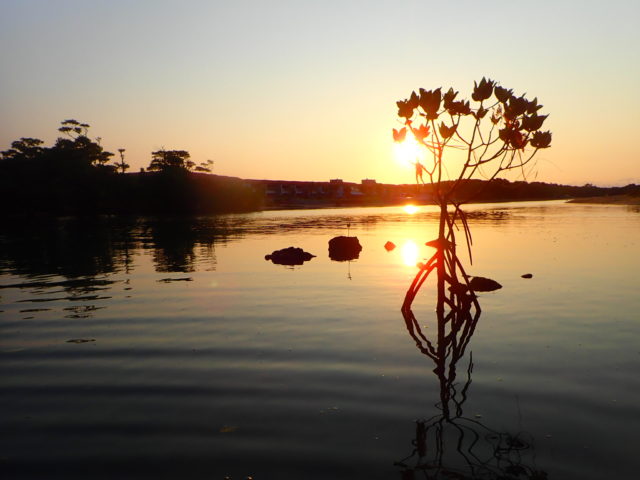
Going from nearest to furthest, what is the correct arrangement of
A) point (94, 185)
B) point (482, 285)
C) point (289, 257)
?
point (482, 285)
point (289, 257)
point (94, 185)

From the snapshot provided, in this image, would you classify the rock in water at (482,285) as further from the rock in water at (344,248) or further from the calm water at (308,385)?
the rock in water at (344,248)

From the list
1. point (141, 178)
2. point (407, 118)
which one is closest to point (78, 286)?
point (407, 118)

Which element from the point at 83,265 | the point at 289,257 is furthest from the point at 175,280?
the point at 83,265

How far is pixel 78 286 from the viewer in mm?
24297

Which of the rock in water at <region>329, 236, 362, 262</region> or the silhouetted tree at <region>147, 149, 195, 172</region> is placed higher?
the silhouetted tree at <region>147, 149, 195, 172</region>

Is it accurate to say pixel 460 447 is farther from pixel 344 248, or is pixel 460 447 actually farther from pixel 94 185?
pixel 94 185

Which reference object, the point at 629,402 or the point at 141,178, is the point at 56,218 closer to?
the point at 141,178

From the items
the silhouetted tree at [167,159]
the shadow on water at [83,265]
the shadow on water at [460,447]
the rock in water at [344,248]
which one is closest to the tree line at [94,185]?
the silhouetted tree at [167,159]

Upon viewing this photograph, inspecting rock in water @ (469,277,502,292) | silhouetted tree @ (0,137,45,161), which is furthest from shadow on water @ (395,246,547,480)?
silhouetted tree @ (0,137,45,161)

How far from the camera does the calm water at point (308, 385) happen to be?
730 cm

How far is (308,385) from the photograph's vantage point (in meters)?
10.3

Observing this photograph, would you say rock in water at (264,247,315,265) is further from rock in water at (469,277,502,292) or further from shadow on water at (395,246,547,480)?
shadow on water at (395,246,547,480)

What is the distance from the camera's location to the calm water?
7301 millimetres

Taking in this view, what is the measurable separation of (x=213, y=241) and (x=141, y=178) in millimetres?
89294
